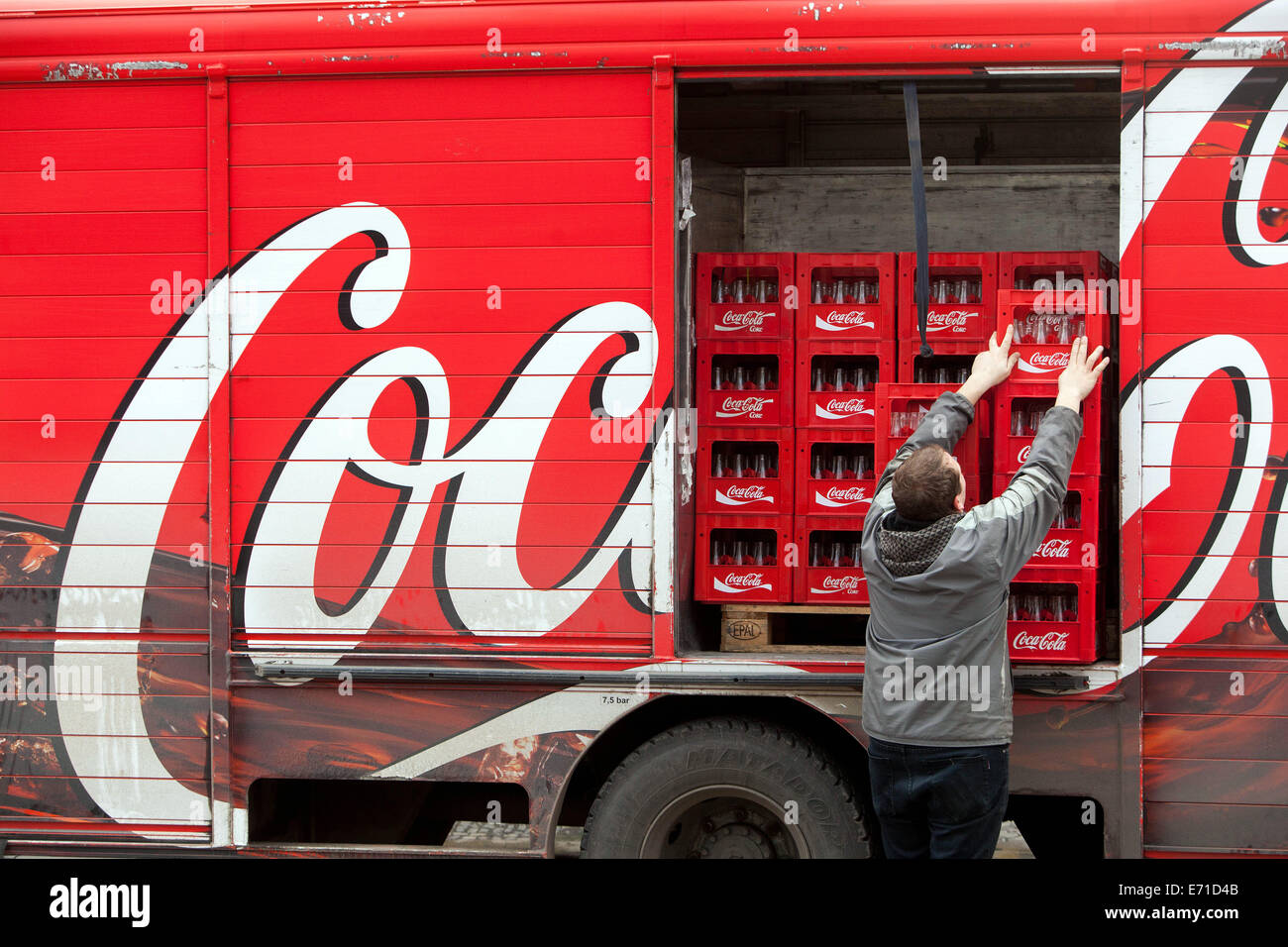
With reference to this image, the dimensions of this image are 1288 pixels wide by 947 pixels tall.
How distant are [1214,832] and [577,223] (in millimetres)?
3193

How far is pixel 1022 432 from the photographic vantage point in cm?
365

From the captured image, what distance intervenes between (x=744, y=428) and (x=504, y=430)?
1.01 meters

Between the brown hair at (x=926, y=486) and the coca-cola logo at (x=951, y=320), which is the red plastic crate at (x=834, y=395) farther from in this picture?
the brown hair at (x=926, y=486)

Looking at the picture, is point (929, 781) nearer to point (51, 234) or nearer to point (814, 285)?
point (814, 285)

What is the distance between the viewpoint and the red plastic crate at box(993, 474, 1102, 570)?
11.5 ft

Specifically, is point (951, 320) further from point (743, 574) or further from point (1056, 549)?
point (743, 574)

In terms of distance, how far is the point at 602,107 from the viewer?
12.1 feet

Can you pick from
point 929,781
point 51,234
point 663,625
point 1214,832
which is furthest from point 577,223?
point 1214,832

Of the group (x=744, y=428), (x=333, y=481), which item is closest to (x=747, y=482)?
(x=744, y=428)

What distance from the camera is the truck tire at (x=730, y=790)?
3.63 m

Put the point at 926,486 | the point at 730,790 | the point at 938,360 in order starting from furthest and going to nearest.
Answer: the point at 938,360, the point at 730,790, the point at 926,486

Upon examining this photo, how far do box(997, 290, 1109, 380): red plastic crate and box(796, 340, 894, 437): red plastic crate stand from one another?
1.80 feet

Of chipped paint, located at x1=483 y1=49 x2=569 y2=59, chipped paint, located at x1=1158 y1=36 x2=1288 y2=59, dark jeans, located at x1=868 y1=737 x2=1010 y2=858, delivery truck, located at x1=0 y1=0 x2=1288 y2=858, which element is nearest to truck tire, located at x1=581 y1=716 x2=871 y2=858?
delivery truck, located at x1=0 y1=0 x2=1288 y2=858
